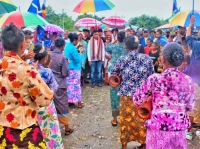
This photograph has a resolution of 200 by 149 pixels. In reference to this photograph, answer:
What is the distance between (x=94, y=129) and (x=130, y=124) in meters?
1.59

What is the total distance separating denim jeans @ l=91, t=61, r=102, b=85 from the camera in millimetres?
10070

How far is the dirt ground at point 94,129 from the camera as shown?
5.29m

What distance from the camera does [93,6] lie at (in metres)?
7.60

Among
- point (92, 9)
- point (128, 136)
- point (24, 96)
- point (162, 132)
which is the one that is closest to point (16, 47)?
point (24, 96)

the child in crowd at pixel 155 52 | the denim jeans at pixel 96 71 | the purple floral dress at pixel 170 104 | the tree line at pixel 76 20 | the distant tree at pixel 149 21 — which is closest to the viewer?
the purple floral dress at pixel 170 104

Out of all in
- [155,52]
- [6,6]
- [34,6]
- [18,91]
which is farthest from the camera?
[155,52]

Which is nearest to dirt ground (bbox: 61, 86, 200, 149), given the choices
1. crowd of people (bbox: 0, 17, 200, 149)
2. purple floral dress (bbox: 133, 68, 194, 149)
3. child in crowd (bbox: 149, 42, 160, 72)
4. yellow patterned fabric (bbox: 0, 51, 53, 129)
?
crowd of people (bbox: 0, 17, 200, 149)

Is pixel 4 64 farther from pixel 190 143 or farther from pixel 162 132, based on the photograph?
pixel 190 143

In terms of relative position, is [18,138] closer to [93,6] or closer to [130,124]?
[130,124]

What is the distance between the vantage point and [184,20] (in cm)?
582

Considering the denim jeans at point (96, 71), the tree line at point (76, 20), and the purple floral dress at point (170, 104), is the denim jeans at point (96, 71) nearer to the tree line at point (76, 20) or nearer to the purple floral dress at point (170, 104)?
the purple floral dress at point (170, 104)

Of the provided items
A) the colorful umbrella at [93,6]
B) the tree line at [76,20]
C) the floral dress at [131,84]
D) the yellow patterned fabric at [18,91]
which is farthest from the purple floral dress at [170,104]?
the tree line at [76,20]

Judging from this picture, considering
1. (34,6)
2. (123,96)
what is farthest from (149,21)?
(123,96)

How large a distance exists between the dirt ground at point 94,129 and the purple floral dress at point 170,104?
2.11m
